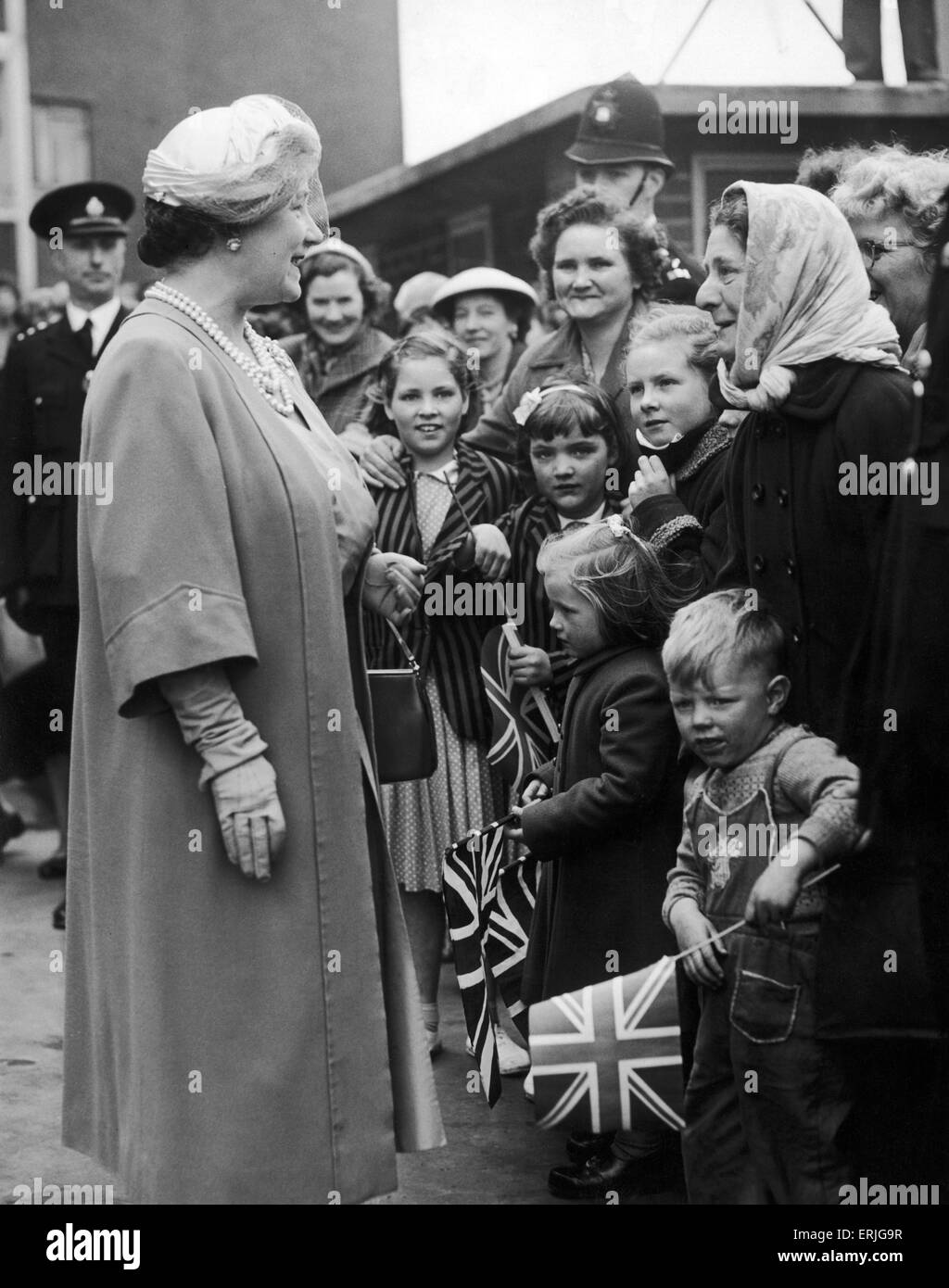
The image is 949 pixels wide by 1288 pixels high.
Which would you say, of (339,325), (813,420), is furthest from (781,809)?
(339,325)

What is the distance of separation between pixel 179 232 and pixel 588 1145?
1.99 meters

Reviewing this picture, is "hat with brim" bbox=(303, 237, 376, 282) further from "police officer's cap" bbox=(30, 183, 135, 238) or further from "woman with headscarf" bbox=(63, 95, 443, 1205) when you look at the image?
"woman with headscarf" bbox=(63, 95, 443, 1205)

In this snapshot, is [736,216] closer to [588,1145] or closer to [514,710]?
[514,710]

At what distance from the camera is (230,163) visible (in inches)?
Result: 113

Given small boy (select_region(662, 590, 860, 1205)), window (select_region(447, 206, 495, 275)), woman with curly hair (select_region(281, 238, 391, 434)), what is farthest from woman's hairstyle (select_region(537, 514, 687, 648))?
window (select_region(447, 206, 495, 275))

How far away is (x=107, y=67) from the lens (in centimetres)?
866

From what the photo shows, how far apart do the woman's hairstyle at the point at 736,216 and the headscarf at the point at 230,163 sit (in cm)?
84

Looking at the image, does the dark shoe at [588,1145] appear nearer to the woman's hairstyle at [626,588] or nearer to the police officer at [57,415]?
the woman's hairstyle at [626,588]

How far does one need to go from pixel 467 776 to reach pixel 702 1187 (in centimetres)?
148

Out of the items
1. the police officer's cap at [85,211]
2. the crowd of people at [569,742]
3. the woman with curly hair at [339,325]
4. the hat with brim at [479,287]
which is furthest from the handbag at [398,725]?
the police officer's cap at [85,211]

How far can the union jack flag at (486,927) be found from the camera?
3490 millimetres

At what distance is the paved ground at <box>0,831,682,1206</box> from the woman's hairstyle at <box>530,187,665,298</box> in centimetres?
205

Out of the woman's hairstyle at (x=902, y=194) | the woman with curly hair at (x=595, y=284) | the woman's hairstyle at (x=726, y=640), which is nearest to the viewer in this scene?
the woman's hairstyle at (x=726, y=640)
